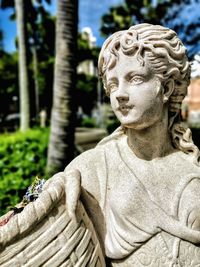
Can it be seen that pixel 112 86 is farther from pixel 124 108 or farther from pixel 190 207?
pixel 190 207

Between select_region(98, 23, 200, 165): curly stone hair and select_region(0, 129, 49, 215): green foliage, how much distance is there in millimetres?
4950

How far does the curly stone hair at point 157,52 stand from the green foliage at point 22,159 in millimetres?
4950

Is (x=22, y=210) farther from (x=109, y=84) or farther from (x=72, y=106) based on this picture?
(x=72, y=106)

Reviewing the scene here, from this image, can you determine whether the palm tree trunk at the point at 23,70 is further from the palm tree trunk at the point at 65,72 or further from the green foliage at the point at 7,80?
the green foliage at the point at 7,80

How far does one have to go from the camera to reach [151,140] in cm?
222

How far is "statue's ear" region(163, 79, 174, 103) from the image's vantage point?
214cm

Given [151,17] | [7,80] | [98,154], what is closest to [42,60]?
[7,80]

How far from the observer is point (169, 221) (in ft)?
6.66

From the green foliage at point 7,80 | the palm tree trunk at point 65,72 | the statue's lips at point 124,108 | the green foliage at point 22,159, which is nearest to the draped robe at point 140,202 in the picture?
the statue's lips at point 124,108

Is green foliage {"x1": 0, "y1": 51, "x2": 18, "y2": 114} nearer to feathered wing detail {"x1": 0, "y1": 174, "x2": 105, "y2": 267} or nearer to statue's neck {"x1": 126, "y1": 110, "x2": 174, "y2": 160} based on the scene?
statue's neck {"x1": 126, "y1": 110, "x2": 174, "y2": 160}

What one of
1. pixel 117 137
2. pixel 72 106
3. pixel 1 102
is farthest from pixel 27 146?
pixel 1 102

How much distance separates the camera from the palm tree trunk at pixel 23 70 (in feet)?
34.3

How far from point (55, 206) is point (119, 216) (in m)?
0.36

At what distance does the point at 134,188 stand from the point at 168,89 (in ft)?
Result: 1.83
